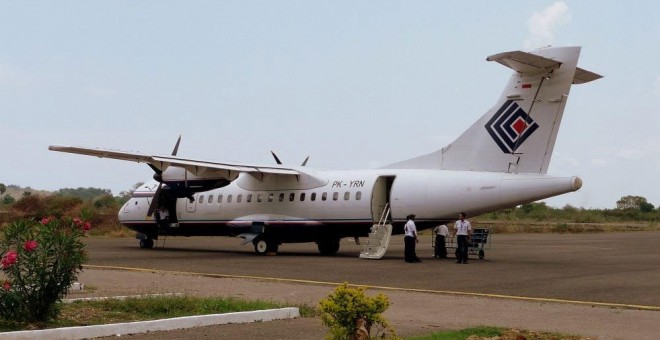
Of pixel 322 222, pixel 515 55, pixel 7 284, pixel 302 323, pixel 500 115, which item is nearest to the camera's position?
pixel 7 284

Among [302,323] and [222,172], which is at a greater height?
[222,172]

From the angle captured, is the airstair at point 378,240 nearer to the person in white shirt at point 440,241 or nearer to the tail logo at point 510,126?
the person in white shirt at point 440,241

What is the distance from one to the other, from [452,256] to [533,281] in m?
9.32

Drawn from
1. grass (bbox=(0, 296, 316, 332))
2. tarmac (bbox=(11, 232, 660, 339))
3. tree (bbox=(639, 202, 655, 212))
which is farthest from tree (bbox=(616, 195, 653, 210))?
grass (bbox=(0, 296, 316, 332))

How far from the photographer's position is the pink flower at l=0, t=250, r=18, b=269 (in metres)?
9.93

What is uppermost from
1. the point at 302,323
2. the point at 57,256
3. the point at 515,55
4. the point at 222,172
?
the point at 515,55

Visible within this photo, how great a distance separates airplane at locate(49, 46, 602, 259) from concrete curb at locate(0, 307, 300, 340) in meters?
11.9

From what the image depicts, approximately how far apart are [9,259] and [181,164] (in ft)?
57.4

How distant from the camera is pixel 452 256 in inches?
1096

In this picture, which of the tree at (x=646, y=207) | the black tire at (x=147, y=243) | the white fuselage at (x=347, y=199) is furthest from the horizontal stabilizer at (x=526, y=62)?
the tree at (x=646, y=207)

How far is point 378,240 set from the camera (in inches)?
1011

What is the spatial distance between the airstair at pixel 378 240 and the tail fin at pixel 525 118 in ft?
9.60

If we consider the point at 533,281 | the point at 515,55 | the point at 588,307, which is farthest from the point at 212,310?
the point at 515,55

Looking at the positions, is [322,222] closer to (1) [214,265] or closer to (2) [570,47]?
(1) [214,265]
